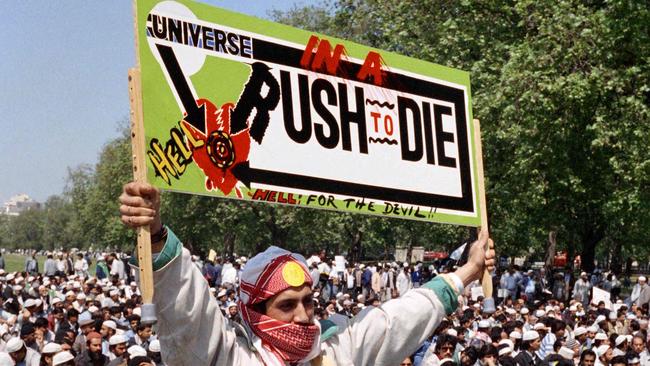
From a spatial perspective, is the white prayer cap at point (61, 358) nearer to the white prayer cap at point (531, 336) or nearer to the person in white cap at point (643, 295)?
the white prayer cap at point (531, 336)

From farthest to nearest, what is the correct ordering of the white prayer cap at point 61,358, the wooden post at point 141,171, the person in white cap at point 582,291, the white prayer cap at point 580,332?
the person in white cap at point 582,291, the white prayer cap at point 580,332, the white prayer cap at point 61,358, the wooden post at point 141,171

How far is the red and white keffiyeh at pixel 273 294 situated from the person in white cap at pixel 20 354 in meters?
8.17

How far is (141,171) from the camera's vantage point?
3.27 m

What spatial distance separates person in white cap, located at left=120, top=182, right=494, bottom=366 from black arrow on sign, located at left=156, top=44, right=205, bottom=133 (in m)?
0.59

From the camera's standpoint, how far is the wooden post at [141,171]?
2.93 m

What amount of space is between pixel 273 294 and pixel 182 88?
0.87 m

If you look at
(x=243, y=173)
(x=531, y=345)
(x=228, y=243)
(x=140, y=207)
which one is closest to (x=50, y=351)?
(x=531, y=345)

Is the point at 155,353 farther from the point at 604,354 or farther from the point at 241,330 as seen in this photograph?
the point at 241,330

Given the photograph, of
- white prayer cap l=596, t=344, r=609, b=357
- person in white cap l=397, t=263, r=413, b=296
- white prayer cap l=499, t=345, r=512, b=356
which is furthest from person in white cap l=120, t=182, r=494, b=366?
person in white cap l=397, t=263, r=413, b=296

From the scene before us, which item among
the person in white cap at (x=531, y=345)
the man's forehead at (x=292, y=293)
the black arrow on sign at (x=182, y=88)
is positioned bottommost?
the person in white cap at (x=531, y=345)

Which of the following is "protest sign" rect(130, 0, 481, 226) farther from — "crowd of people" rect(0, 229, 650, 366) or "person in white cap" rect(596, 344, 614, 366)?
"person in white cap" rect(596, 344, 614, 366)

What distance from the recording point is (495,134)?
21.0 meters

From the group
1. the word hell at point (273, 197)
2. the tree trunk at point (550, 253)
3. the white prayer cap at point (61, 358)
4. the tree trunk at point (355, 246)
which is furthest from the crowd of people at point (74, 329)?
the tree trunk at point (355, 246)

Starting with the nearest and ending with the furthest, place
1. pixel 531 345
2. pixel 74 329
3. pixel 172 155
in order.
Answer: pixel 172 155, pixel 531 345, pixel 74 329
